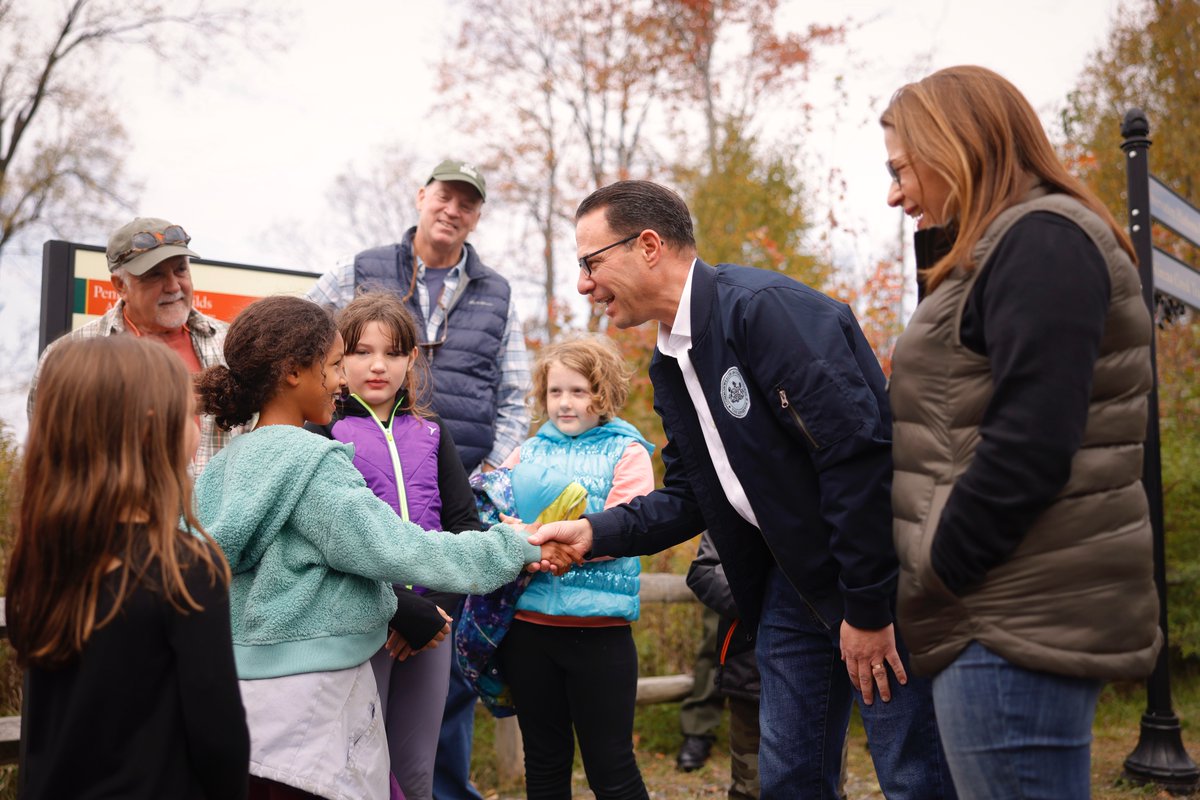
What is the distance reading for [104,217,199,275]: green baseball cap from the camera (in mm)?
3730

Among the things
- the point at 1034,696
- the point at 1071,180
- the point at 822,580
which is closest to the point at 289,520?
the point at 822,580

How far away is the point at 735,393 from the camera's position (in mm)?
2795

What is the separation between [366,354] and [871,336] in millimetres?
7178

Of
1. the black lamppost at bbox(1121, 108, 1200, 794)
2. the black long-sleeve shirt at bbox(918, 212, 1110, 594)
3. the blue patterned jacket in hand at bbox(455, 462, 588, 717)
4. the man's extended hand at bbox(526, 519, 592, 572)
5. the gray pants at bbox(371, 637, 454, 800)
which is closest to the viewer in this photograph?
the black long-sleeve shirt at bbox(918, 212, 1110, 594)

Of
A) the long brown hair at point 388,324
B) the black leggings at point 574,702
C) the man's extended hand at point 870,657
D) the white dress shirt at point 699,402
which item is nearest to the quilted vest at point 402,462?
the long brown hair at point 388,324

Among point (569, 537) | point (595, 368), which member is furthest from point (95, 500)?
point (595, 368)

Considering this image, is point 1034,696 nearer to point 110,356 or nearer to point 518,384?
point 110,356

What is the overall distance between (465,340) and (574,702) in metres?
1.66

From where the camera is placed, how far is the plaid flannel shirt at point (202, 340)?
12.0ft

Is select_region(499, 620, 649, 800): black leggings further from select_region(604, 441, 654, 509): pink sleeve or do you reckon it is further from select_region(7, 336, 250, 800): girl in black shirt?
select_region(7, 336, 250, 800): girl in black shirt

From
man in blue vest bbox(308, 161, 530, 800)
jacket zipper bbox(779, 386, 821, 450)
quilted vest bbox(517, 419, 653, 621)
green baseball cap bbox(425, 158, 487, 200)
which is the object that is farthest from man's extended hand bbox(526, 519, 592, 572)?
green baseball cap bbox(425, 158, 487, 200)

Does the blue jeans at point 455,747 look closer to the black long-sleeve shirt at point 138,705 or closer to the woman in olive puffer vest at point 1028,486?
the black long-sleeve shirt at point 138,705

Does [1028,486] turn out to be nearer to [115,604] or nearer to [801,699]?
[801,699]

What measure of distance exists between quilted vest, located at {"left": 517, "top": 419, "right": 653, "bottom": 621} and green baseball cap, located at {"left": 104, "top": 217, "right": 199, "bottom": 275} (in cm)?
153
